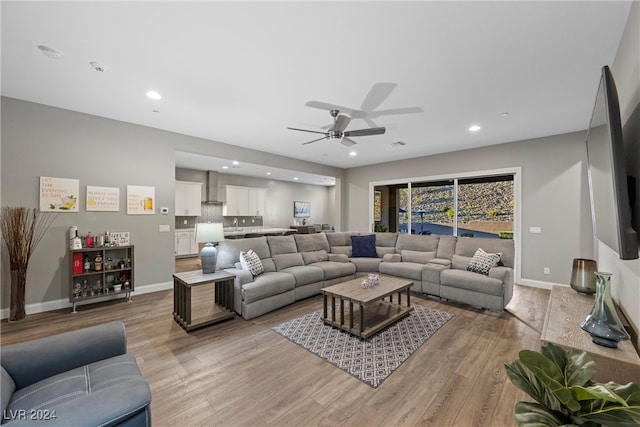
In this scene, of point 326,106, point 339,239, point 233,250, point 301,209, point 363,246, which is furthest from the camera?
point 301,209

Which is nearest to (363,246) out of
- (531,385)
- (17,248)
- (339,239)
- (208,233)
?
(339,239)

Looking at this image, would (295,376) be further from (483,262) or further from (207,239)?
(483,262)

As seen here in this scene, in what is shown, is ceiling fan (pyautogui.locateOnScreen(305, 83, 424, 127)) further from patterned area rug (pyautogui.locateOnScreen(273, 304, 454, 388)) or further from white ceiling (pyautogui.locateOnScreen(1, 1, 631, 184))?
patterned area rug (pyautogui.locateOnScreen(273, 304, 454, 388))

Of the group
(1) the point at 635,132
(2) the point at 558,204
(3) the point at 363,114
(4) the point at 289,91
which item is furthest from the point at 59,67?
(2) the point at 558,204

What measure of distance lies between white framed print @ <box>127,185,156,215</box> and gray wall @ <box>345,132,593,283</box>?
253 inches

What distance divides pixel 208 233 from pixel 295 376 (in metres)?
2.17

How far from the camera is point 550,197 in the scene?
15.9 feet

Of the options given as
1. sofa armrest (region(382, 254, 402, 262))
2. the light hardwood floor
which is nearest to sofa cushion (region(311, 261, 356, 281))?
sofa armrest (region(382, 254, 402, 262))

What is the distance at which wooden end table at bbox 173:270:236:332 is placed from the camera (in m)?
3.09

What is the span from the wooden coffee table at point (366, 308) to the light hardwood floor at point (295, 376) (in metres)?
0.56

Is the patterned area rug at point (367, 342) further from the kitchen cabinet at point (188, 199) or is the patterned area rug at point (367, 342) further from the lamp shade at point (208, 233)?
the kitchen cabinet at point (188, 199)

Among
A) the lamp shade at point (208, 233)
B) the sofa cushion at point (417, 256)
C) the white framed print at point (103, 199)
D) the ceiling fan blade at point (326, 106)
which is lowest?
the sofa cushion at point (417, 256)

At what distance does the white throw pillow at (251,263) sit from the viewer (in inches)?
149

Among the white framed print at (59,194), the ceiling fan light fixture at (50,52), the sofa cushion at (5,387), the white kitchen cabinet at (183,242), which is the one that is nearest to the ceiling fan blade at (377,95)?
the ceiling fan light fixture at (50,52)
